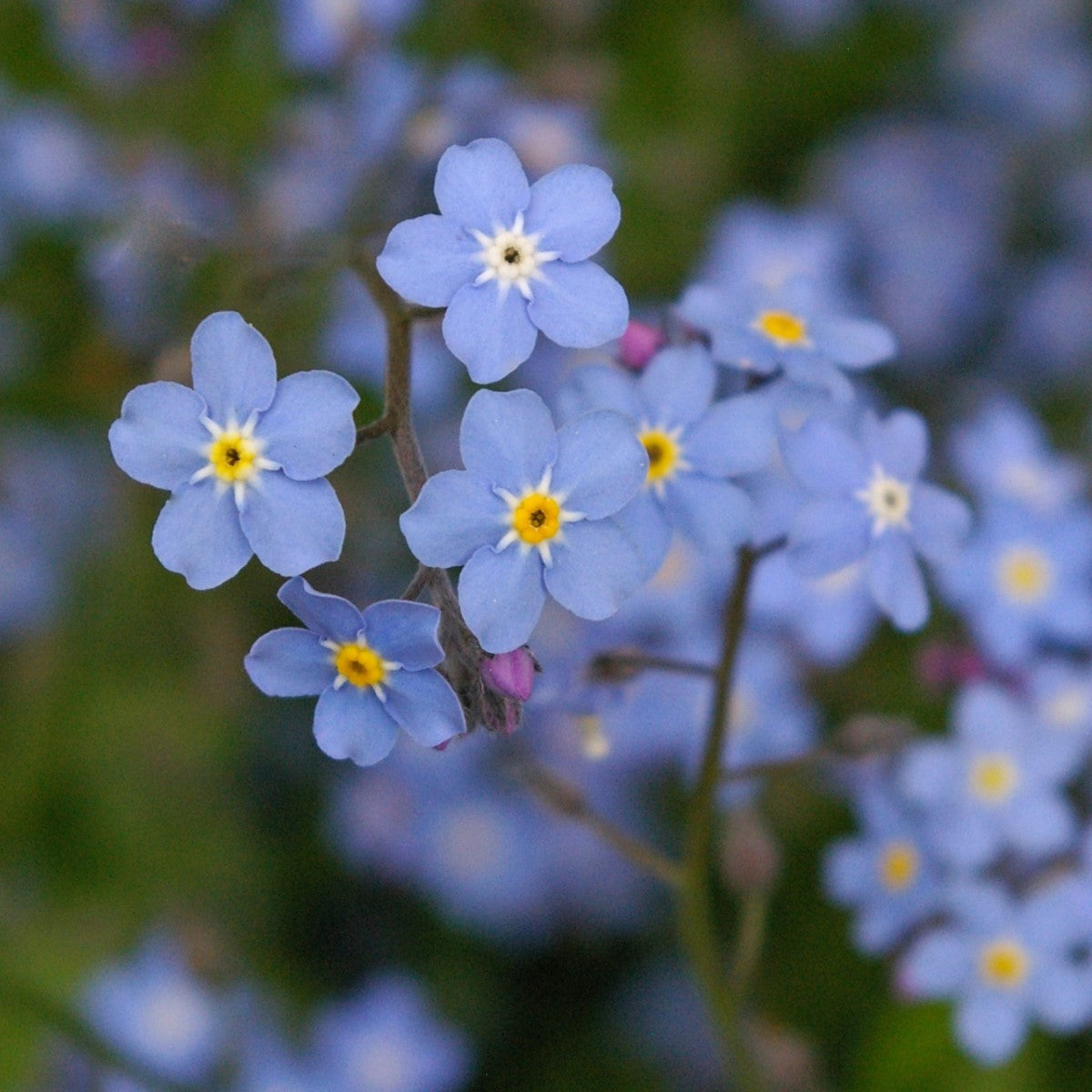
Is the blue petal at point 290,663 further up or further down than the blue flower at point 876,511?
further down

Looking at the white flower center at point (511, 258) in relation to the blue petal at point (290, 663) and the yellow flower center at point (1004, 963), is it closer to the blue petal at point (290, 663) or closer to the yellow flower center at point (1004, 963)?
the blue petal at point (290, 663)

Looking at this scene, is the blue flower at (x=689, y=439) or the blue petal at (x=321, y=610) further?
the blue flower at (x=689, y=439)

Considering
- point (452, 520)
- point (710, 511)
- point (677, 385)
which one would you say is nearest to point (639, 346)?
point (677, 385)

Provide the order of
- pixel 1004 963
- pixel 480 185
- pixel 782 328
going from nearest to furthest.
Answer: pixel 480 185 < pixel 782 328 < pixel 1004 963

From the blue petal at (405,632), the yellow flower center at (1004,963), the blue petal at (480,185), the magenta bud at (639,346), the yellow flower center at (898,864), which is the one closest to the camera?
the blue petal at (405,632)

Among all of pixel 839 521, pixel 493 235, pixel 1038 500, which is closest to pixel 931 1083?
pixel 1038 500

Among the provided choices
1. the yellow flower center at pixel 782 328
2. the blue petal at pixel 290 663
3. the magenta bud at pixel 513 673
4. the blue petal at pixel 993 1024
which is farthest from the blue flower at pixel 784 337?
the blue petal at pixel 993 1024

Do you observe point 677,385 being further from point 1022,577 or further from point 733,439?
point 1022,577

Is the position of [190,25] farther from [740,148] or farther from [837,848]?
[837,848]
